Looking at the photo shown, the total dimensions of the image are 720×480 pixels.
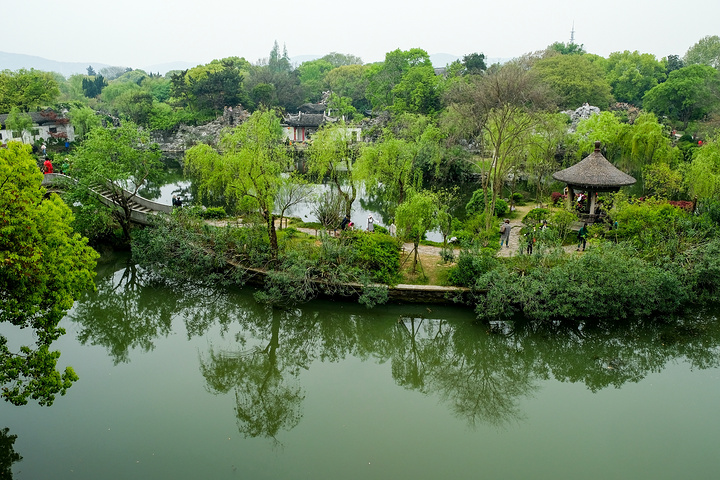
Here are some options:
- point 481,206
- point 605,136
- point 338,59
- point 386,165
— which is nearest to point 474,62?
point 605,136

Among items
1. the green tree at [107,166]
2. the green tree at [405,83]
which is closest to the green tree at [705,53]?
the green tree at [405,83]

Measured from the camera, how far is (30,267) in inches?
302

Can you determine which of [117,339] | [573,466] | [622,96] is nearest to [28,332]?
[117,339]

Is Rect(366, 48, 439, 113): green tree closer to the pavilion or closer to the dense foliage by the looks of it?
the pavilion

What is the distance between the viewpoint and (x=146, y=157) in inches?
709

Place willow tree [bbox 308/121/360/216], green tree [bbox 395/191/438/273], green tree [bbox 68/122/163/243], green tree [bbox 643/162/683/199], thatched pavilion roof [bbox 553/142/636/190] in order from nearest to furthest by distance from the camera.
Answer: green tree [bbox 395/191/438/273] → green tree [bbox 68/122/163/243] → thatched pavilion roof [bbox 553/142/636/190] → willow tree [bbox 308/121/360/216] → green tree [bbox 643/162/683/199]

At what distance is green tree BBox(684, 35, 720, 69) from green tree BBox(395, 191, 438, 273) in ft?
185

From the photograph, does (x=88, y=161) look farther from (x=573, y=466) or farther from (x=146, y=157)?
(x=573, y=466)

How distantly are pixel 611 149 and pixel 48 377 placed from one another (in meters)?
26.8

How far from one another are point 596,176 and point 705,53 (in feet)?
174

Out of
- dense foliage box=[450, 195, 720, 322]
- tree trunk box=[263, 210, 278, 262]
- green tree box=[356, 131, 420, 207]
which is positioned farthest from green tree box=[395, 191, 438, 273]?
green tree box=[356, 131, 420, 207]

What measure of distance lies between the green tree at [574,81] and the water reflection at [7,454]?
3971 centimetres

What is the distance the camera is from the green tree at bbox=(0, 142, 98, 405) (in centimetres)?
758

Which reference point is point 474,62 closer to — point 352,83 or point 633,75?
point 633,75
